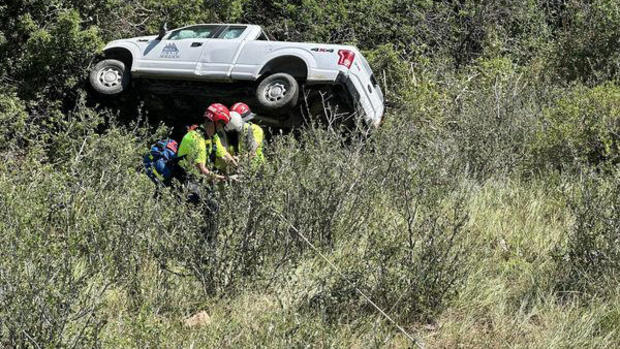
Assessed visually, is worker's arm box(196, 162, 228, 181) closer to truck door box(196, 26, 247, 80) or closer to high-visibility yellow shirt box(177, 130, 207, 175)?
high-visibility yellow shirt box(177, 130, 207, 175)

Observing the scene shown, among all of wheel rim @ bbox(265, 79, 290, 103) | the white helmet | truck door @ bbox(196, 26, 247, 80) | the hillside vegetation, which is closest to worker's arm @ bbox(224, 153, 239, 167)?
the white helmet

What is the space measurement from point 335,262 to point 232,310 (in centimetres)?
101

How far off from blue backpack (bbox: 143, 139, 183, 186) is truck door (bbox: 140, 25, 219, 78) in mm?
4645

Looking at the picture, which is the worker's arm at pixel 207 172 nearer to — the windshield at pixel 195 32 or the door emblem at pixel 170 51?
the door emblem at pixel 170 51

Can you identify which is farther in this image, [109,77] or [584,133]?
[109,77]

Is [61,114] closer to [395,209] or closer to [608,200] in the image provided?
[395,209]

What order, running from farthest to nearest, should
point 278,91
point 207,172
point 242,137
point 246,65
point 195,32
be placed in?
point 195,32 < point 246,65 < point 278,91 < point 242,137 < point 207,172

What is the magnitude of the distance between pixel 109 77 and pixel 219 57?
5.95 ft

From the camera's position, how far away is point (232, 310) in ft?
17.4

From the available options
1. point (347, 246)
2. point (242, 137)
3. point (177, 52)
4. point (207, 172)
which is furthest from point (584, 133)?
point (177, 52)

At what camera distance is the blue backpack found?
22.6 ft

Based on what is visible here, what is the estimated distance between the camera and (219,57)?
37.6 feet

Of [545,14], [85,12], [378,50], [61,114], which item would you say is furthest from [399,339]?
[545,14]

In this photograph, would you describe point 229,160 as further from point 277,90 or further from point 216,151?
point 277,90
